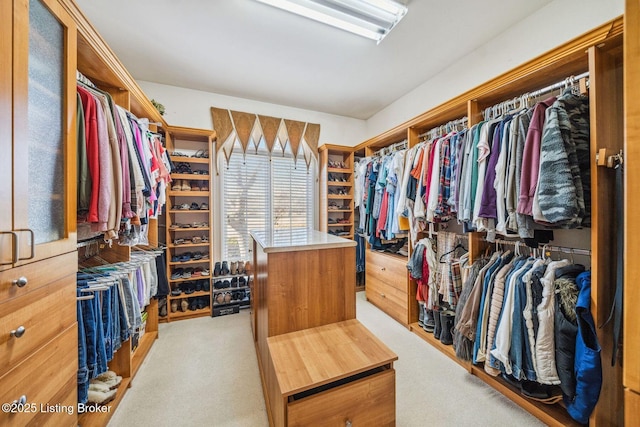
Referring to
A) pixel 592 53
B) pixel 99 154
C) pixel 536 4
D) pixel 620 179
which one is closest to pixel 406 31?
pixel 536 4

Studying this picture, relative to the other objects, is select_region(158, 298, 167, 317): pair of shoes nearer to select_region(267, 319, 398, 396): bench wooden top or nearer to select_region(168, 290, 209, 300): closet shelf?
select_region(168, 290, 209, 300): closet shelf

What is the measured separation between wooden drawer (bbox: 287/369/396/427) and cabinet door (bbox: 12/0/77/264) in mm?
1166

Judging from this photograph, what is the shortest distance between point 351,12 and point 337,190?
2374 millimetres

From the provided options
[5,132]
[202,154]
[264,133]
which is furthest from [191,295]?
[5,132]

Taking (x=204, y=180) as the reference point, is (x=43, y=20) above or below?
above

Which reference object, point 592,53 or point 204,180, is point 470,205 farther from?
point 204,180

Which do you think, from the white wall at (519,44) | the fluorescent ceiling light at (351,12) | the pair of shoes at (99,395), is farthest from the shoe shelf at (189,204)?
the white wall at (519,44)

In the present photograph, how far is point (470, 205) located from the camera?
5.50 feet

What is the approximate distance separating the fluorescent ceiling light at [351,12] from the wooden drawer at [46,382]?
2220 millimetres

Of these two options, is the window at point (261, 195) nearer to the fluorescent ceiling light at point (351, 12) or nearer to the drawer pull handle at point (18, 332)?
the fluorescent ceiling light at point (351, 12)

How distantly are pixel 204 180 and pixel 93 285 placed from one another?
1.86 m

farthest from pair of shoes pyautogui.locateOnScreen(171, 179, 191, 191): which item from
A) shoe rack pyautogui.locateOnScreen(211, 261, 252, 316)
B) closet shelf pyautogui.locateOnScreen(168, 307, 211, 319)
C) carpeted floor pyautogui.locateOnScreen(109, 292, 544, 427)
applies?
carpeted floor pyautogui.locateOnScreen(109, 292, 544, 427)

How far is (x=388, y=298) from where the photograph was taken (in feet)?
9.20

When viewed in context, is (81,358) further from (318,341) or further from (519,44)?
(519,44)
